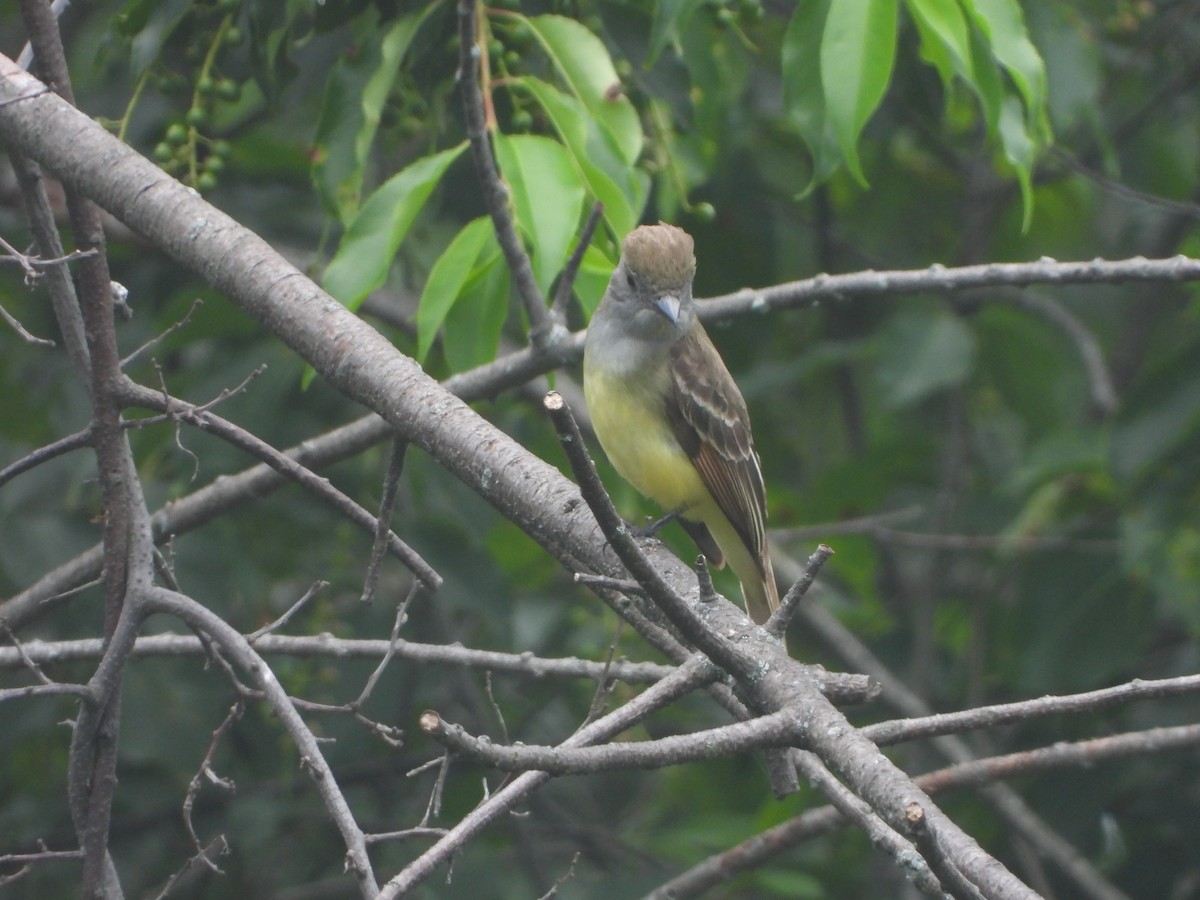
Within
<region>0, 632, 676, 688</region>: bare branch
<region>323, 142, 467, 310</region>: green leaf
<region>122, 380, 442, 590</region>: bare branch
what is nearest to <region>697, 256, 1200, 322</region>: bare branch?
<region>323, 142, 467, 310</region>: green leaf

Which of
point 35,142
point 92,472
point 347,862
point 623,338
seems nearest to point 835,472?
point 623,338

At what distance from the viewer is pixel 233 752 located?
20.4 feet

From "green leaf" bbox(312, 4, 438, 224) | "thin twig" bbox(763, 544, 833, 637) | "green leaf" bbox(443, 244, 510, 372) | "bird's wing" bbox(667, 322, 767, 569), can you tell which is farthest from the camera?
"bird's wing" bbox(667, 322, 767, 569)

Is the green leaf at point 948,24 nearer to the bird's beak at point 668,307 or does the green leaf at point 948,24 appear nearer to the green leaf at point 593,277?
the green leaf at point 593,277

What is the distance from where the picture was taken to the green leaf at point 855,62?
10.6 ft

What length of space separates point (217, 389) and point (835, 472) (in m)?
2.87

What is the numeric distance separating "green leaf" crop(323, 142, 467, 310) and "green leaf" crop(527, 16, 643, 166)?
17.4 inches

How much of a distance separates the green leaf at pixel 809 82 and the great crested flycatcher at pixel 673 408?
97 cm

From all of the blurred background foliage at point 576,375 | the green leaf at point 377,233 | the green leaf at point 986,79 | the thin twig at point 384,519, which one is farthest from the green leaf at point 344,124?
the green leaf at point 986,79

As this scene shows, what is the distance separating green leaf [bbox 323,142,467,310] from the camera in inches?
139

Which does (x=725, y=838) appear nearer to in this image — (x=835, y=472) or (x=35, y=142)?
(x=835, y=472)

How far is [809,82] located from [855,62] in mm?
306

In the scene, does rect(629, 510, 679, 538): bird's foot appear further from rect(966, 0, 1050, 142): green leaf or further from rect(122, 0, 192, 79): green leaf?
rect(122, 0, 192, 79): green leaf

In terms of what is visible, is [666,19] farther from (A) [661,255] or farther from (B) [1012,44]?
(A) [661,255]
